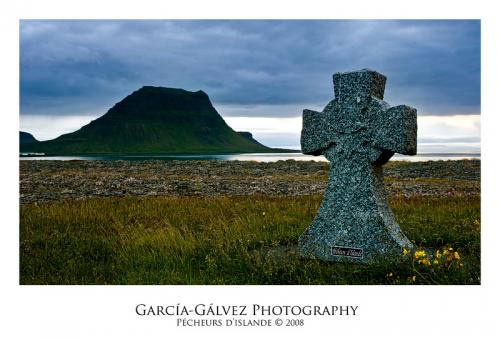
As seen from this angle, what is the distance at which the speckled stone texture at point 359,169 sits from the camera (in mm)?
7500

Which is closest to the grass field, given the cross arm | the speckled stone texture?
the speckled stone texture

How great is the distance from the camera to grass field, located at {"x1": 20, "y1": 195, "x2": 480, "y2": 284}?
7.02 metres

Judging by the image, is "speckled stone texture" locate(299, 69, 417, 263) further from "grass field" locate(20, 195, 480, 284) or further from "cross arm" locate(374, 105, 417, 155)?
"grass field" locate(20, 195, 480, 284)

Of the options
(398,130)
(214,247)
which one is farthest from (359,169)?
(214,247)

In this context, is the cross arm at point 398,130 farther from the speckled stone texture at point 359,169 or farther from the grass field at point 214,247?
the grass field at point 214,247

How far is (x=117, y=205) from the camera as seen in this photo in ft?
47.5

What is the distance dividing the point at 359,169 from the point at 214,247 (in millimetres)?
3032

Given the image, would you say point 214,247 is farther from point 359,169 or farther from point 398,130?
point 398,130

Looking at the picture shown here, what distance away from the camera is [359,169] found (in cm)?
787

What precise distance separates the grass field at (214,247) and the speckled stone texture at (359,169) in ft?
1.35

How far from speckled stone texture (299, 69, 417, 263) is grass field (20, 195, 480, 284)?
0.41 m
